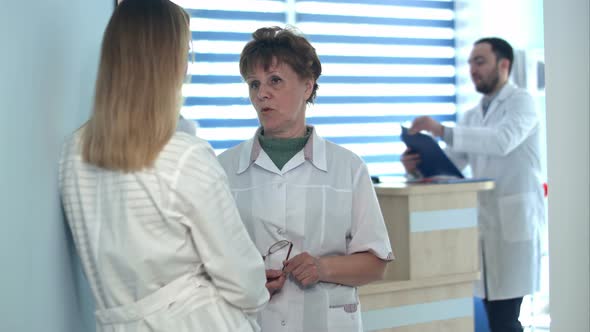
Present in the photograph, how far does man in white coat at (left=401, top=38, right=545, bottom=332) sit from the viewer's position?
12.3ft

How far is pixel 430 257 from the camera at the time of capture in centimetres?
300

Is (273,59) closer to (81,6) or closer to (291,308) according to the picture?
(81,6)

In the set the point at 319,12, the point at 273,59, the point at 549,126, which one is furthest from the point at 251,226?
the point at 319,12

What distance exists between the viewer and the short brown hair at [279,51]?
189 cm

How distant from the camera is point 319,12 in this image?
211 inches

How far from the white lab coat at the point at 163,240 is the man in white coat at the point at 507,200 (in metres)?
2.52

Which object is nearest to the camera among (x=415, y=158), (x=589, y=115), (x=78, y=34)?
(x=78, y=34)

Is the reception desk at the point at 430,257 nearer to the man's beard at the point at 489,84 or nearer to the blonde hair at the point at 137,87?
the man's beard at the point at 489,84

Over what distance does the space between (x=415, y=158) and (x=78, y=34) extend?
2.11 metres

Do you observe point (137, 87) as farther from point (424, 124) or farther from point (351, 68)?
point (351, 68)

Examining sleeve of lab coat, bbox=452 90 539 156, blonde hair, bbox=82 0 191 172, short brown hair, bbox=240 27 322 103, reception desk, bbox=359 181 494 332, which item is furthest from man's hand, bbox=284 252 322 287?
sleeve of lab coat, bbox=452 90 539 156

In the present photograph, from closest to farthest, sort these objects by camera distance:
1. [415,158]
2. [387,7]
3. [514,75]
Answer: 1. [415,158]
2. [514,75]
3. [387,7]

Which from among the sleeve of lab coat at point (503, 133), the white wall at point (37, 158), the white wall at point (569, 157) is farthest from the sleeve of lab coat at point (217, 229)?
the sleeve of lab coat at point (503, 133)

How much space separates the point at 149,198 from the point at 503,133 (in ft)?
9.47
